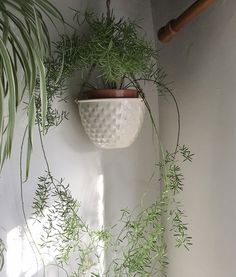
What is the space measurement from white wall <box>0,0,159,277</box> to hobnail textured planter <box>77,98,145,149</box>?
0.09 metres

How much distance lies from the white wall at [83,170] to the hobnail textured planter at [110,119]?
0.29 ft

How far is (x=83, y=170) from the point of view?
42.4 inches

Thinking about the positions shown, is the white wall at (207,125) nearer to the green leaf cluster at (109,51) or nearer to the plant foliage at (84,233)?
the plant foliage at (84,233)

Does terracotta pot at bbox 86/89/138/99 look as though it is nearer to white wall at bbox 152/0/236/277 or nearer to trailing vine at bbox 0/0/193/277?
trailing vine at bbox 0/0/193/277

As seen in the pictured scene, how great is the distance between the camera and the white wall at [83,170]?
0.94 m

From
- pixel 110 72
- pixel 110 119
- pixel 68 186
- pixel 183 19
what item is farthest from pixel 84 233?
pixel 183 19

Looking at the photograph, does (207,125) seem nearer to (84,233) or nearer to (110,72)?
(110,72)

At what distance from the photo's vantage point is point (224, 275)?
1047mm

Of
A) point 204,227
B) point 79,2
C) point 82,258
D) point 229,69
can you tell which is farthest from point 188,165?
point 79,2

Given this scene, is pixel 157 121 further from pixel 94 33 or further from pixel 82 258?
pixel 82 258

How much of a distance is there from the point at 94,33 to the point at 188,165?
18.8 inches

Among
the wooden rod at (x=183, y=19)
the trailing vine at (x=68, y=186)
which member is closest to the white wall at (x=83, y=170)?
the trailing vine at (x=68, y=186)

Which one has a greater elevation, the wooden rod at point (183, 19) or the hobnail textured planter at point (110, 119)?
the wooden rod at point (183, 19)

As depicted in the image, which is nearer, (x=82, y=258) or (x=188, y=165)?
(x=82, y=258)
